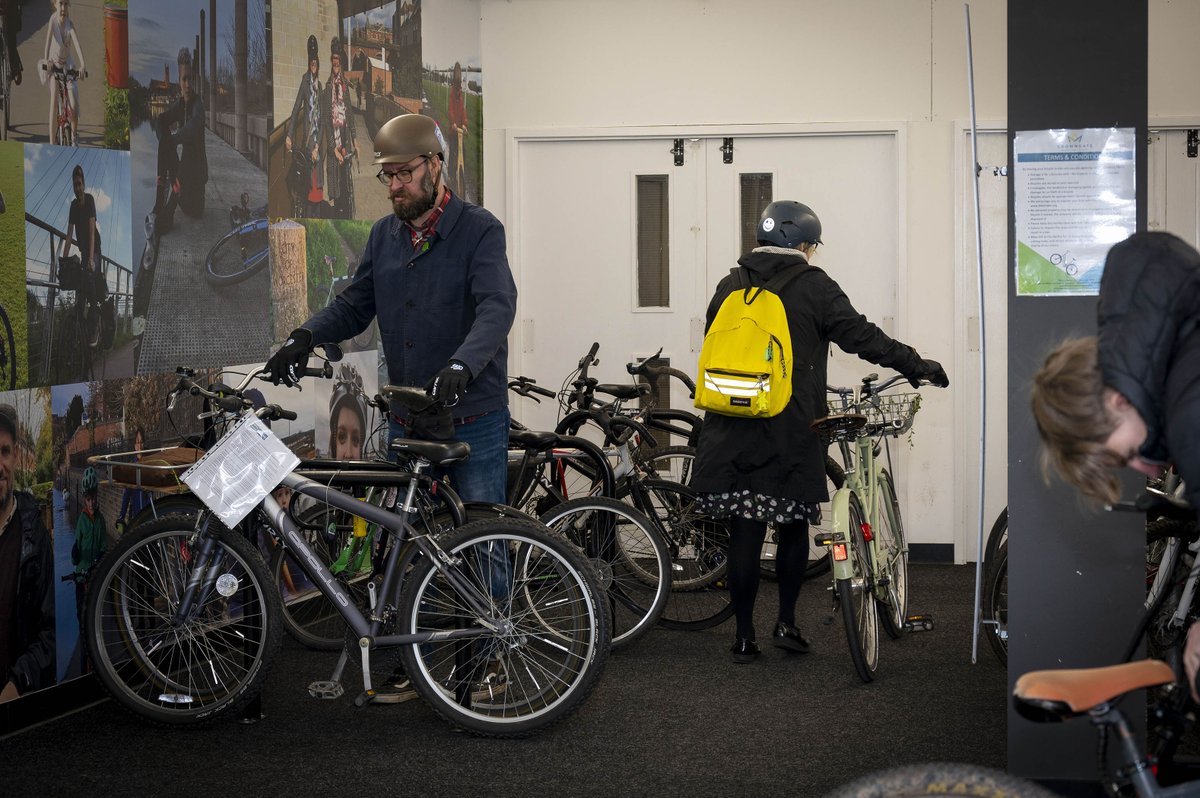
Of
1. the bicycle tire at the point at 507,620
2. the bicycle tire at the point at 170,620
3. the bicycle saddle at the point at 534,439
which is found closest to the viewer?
the bicycle tire at the point at 507,620

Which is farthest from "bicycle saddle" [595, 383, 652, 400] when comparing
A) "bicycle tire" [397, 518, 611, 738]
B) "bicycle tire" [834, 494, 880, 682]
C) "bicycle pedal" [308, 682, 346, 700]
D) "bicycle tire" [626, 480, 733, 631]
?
"bicycle pedal" [308, 682, 346, 700]

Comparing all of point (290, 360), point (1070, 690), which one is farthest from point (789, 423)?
point (1070, 690)

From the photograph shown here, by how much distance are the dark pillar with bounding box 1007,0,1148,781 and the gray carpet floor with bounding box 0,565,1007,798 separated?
463mm

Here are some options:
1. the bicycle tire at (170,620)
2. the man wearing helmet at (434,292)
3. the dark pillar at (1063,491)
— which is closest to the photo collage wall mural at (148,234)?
the bicycle tire at (170,620)

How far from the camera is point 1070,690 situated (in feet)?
5.57

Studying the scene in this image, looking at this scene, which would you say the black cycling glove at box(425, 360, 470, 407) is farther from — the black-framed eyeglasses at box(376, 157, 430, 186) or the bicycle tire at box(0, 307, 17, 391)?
the bicycle tire at box(0, 307, 17, 391)

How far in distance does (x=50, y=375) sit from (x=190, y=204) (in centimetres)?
92

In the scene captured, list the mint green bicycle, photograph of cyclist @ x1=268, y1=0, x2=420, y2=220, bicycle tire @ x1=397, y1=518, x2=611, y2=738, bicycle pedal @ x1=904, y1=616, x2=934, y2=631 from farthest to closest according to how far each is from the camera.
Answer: photograph of cyclist @ x1=268, y1=0, x2=420, y2=220 < bicycle pedal @ x1=904, y1=616, x2=934, y2=631 < the mint green bicycle < bicycle tire @ x1=397, y1=518, x2=611, y2=738

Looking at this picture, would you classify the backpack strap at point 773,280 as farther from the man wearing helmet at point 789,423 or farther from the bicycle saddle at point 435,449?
the bicycle saddle at point 435,449

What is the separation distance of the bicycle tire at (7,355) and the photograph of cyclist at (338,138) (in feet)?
6.41

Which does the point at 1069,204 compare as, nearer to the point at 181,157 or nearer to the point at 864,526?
the point at 864,526

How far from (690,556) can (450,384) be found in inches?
78.7

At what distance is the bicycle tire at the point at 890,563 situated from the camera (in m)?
4.45

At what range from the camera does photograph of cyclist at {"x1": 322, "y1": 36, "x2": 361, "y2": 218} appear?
544 cm
